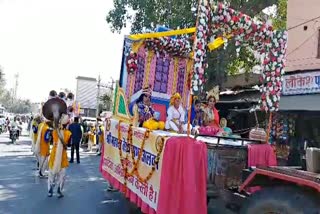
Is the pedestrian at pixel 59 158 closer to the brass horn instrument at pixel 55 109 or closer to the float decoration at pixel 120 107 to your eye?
the brass horn instrument at pixel 55 109

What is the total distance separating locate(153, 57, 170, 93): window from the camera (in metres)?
12.9

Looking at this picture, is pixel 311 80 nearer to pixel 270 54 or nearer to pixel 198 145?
pixel 270 54

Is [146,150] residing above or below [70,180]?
above

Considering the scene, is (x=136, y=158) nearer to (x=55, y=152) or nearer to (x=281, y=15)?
(x=55, y=152)

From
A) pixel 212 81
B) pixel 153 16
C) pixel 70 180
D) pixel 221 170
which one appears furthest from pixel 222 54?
pixel 221 170

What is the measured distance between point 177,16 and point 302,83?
538 centimetres

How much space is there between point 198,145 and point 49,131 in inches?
242

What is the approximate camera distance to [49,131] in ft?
35.0

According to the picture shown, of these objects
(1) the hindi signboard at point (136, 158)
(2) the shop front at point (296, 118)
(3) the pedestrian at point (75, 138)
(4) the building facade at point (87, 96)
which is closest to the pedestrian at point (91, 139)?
(3) the pedestrian at point (75, 138)

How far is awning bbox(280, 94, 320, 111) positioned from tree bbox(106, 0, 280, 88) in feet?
8.81

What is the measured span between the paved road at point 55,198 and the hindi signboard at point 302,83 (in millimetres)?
7124

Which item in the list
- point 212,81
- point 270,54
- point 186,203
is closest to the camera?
point 186,203

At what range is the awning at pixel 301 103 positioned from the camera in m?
11.9

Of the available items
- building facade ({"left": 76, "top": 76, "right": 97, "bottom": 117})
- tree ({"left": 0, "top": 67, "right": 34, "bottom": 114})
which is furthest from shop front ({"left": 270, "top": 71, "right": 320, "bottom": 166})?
tree ({"left": 0, "top": 67, "right": 34, "bottom": 114})
